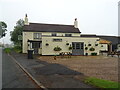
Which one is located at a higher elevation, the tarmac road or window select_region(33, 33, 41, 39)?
window select_region(33, 33, 41, 39)

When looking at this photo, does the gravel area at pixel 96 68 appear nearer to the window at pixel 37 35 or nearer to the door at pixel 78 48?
the door at pixel 78 48

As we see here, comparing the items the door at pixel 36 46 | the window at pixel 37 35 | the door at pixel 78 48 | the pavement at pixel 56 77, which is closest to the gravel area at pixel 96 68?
the pavement at pixel 56 77

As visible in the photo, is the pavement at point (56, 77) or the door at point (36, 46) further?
the door at point (36, 46)

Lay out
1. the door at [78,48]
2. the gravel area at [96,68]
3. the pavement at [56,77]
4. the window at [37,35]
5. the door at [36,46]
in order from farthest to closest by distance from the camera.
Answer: the window at [37,35] < the door at [36,46] < the door at [78,48] < the gravel area at [96,68] < the pavement at [56,77]

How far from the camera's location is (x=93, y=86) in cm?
633

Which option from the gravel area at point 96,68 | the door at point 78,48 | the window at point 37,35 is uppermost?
the window at point 37,35

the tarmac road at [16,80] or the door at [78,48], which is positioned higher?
the door at [78,48]

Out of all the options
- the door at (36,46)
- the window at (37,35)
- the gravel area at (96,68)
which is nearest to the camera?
the gravel area at (96,68)

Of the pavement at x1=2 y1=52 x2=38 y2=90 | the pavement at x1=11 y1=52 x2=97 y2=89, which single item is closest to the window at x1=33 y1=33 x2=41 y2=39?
the pavement at x1=11 y1=52 x2=97 y2=89

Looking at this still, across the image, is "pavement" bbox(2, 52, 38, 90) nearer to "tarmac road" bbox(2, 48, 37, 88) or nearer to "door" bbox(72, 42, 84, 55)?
"tarmac road" bbox(2, 48, 37, 88)

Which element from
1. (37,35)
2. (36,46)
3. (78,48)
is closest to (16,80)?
(78,48)

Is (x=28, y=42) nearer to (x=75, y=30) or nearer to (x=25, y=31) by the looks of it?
(x=25, y=31)

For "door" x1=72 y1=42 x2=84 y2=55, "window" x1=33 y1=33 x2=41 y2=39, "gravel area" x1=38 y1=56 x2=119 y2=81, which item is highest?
"window" x1=33 y1=33 x2=41 y2=39

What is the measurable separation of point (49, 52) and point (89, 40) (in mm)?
8182
